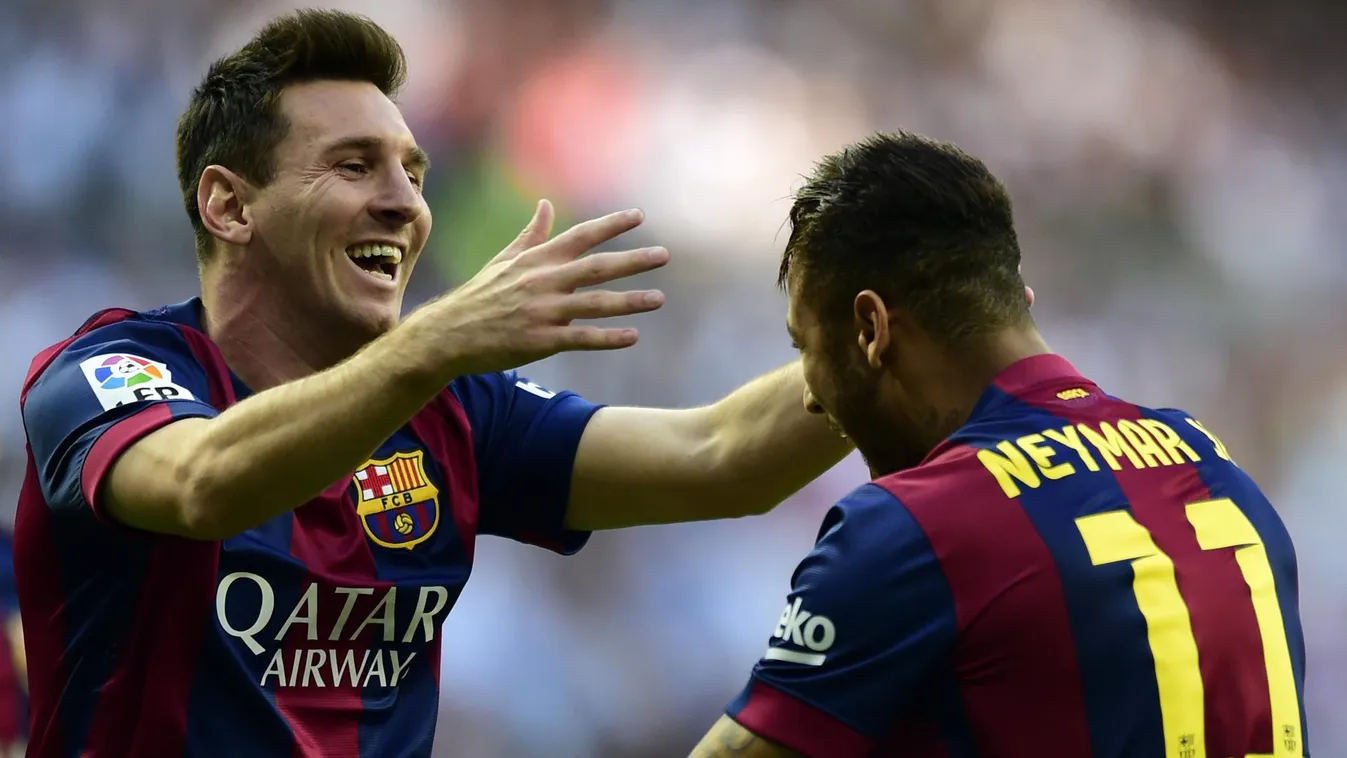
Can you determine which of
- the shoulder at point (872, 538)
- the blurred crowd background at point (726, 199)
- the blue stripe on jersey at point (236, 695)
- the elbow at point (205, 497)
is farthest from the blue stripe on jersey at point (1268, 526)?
the blurred crowd background at point (726, 199)

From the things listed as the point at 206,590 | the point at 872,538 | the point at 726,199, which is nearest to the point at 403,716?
the point at 206,590

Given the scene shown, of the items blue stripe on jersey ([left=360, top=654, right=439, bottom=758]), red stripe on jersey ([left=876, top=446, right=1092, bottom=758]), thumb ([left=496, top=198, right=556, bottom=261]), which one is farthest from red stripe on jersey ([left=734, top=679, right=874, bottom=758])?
blue stripe on jersey ([left=360, top=654, right=439, bottom=758])

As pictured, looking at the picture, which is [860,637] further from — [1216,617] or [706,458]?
[706,458]

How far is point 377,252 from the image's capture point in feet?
9.79

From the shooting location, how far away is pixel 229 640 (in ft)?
8.20

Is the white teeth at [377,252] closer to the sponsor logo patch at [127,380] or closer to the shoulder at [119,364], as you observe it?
the shoulder at [119,364]

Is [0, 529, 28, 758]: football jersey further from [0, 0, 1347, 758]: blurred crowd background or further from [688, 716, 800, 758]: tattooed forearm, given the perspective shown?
[688, 716, 800, 758]: tattooed forearm

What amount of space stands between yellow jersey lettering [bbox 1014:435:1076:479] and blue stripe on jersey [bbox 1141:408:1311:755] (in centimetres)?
23

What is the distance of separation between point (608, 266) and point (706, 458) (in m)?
0.93

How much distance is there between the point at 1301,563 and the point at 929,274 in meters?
5.41

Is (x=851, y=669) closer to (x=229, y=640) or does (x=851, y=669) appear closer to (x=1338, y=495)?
(x=229, y=640)

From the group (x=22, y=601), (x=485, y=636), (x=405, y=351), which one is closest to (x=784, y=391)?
(x=405, y=351)


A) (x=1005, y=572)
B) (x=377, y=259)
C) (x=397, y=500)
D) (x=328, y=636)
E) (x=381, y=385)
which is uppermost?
(x=377, y=259)

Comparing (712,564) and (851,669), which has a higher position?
(712,564)
